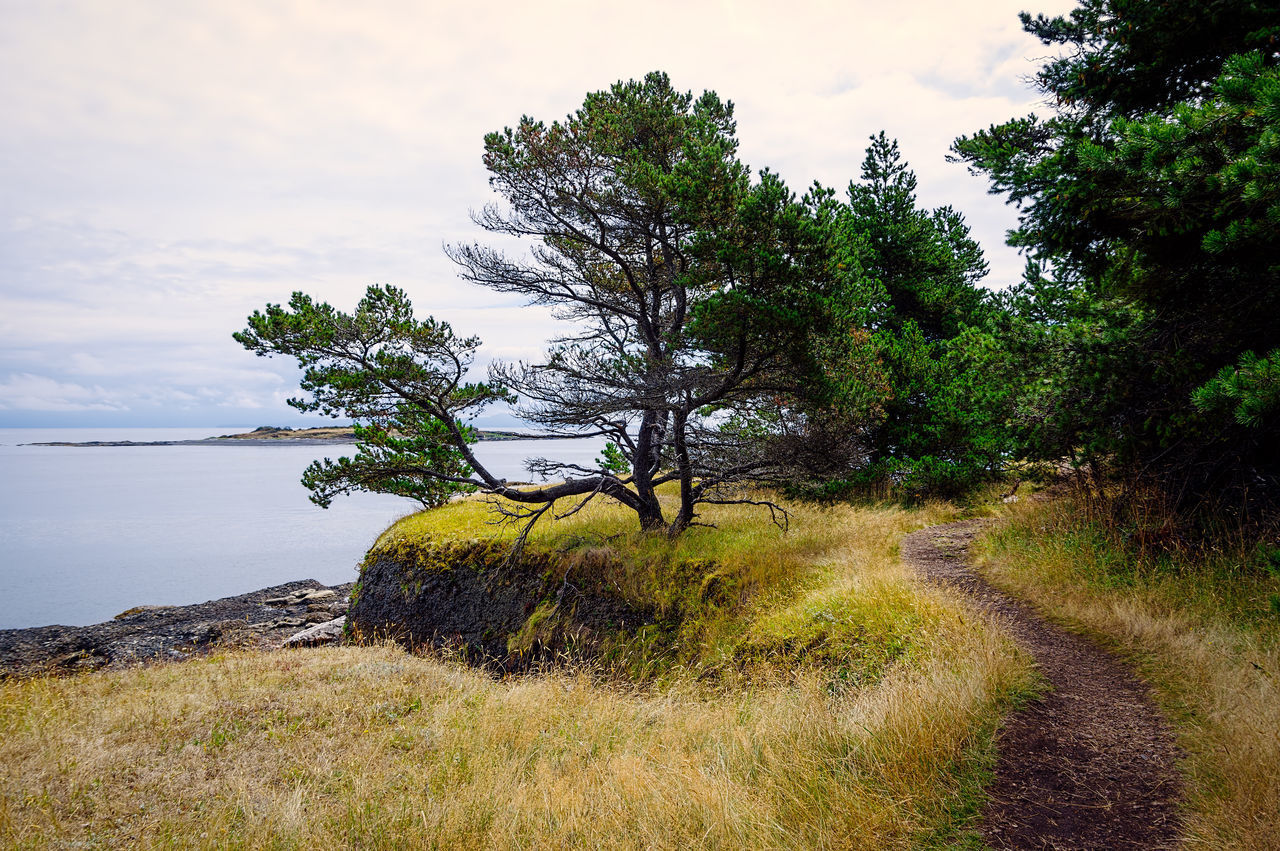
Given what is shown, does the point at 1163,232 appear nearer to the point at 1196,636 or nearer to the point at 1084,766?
the point at 1196,636

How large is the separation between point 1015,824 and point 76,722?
10181 mm

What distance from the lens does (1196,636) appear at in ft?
18.0

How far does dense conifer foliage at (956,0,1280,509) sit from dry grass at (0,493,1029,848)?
3681 mm

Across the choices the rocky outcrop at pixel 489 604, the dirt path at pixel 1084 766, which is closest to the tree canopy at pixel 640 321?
the rocky outcrop at pixel 489 604

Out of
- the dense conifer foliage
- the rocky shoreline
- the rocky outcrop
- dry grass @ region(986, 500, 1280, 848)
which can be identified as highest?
the dense conifer foliage

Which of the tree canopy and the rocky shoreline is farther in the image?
the rocky shoreline

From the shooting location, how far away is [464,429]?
14078 millimetres

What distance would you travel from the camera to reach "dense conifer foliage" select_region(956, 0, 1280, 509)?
15.8 feet

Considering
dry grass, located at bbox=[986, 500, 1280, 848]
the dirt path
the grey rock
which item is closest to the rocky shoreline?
the grey rock

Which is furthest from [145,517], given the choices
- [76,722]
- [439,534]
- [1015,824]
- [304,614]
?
[1015,824]

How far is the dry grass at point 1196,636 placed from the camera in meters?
3.38

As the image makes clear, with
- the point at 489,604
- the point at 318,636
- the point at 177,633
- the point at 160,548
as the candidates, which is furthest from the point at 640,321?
the point at 160,548

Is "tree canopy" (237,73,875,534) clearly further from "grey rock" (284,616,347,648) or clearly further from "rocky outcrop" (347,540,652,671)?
"grey rock" (284,616,347,648)

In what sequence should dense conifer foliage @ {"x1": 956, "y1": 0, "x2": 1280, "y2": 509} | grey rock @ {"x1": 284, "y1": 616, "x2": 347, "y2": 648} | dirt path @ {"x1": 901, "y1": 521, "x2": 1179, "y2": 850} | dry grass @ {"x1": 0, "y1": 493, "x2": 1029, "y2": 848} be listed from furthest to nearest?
grey rock @ {"x1": 284, "y1": 616, "x2": 347, "y2": 648} → dense conifer foliage @ {"x1": 956, "y1": 0, "x2": 1280, "y2": 509} → dry grass @ {"x1": 0, "y1": 493, "x2": 1029, "y2": 848} → dirt path @ {"x1": 901, "y1": 521, "x2": 1179, "y2": 850}
